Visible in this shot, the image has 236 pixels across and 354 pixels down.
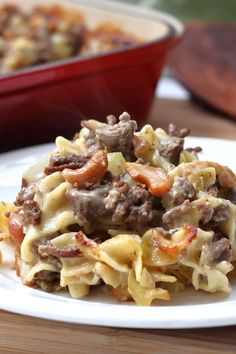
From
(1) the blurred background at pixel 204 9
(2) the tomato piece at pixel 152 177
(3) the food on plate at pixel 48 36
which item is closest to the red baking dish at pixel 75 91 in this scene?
(3) the food on plate at pixel 48 36

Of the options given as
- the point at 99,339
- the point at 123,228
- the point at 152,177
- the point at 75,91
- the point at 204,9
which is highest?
the point at 152,177

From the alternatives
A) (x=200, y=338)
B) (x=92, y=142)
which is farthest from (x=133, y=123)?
(x=200, y=338)

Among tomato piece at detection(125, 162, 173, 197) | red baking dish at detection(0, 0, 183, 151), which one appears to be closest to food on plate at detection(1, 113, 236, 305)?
tomato piece at detection(125, 162, 173, 197)

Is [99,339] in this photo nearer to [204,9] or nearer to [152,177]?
[152,177]

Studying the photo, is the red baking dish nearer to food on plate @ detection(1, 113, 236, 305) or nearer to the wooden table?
food on plate @ detection(1, 113, 236, 305)

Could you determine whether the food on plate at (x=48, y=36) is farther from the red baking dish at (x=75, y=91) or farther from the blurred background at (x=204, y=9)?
the blurred background at (x=204, y=9)

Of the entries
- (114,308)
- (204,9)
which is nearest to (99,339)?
(114,308)
